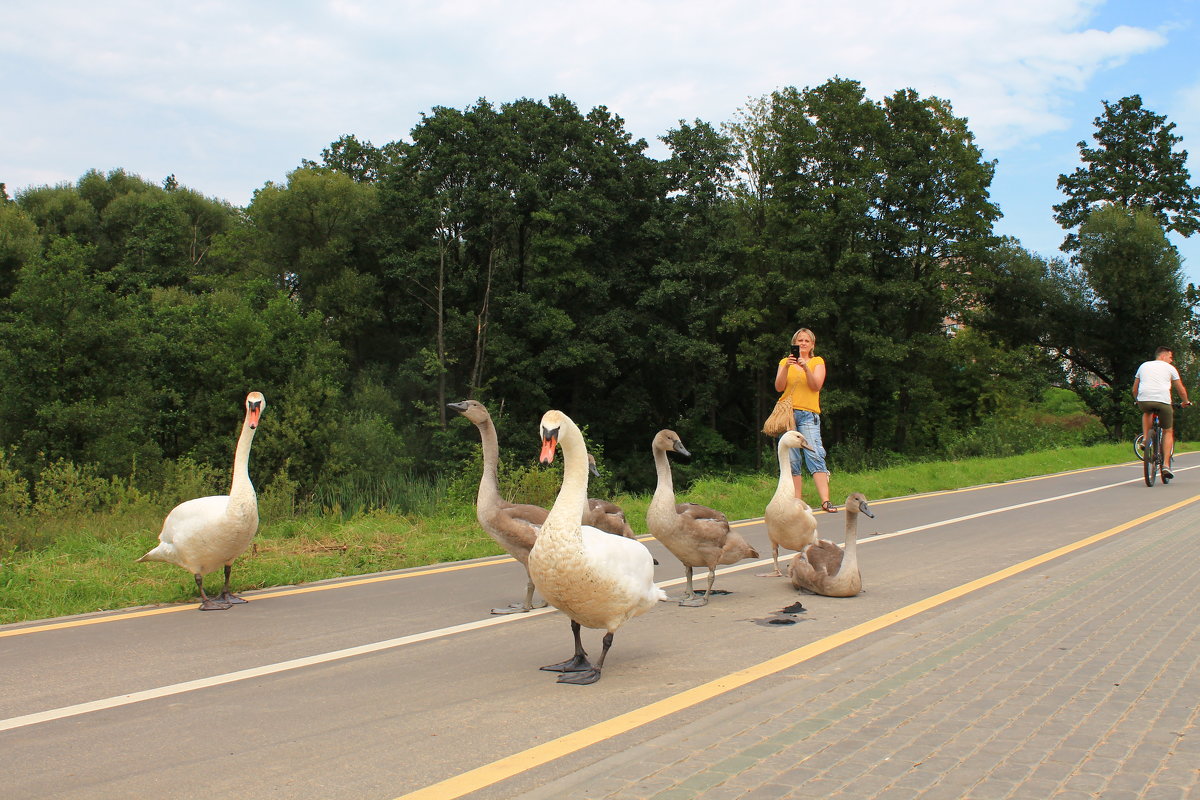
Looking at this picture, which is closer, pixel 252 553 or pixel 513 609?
pixel 513 609

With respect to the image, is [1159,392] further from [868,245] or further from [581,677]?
[868,245]

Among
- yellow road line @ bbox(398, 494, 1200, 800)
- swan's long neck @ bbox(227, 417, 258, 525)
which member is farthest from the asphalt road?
swan's long neck @ bbox(227, 417, 258, 525)

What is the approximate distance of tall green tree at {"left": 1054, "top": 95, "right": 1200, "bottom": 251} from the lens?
57156 mm

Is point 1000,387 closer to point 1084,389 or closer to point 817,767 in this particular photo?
point 1084,389

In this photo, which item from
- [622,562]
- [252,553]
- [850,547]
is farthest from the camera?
[252,553]

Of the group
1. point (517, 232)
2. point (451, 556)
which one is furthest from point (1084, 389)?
point (451, 556)

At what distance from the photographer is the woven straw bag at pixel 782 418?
12.0 meters

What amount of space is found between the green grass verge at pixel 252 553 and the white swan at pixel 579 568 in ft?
13.8

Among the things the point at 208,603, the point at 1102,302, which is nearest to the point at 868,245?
the point at 1102,302

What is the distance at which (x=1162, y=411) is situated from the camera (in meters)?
17.4

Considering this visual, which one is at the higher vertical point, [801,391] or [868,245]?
[868,245]

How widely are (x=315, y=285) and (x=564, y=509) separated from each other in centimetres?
4303

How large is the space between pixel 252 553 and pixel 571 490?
5.88 meters

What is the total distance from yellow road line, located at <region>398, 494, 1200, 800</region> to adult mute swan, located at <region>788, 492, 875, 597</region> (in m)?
0.58
